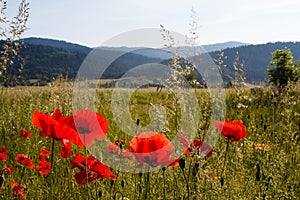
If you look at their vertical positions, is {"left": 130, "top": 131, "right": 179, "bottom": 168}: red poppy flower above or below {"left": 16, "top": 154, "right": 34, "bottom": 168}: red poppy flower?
above

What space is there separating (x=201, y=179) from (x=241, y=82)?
50.4 inches

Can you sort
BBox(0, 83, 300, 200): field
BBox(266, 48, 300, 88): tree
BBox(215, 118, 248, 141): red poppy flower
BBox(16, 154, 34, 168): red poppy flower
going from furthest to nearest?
1. BBox(266, 48, 300, 88): tree
2. BBox(16, 154, 34, 168): red poppy flower
3. BBox(215, 118, 248, 141): red poppy flower
4. BBox(0, 83, 300, 200): field

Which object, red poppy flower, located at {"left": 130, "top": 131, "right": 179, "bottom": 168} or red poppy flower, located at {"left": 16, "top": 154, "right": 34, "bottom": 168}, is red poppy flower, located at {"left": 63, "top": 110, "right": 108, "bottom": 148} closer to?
red poppy flower, located at {"left": 130, "top": 131, "right": 179, "bottom": 168}

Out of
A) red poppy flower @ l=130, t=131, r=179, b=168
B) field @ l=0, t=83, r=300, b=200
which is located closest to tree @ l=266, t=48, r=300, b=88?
field @ l=0, t=83, r=300, b=200

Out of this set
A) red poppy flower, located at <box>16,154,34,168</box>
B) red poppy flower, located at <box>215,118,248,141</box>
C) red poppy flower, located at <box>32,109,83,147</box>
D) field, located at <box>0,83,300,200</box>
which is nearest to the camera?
red poppy flower, located at <box>32,109,83,147</box>

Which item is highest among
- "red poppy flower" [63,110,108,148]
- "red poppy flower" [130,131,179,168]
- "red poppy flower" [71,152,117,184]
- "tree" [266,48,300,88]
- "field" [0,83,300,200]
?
"tree" [266,48,300,88]

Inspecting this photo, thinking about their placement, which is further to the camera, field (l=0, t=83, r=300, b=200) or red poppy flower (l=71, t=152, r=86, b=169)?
field (l=0, t=83, r=300, b=200)

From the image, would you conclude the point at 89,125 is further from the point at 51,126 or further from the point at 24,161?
the point at 24,161

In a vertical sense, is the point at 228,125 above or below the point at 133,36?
below

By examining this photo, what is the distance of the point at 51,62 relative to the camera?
113 metres

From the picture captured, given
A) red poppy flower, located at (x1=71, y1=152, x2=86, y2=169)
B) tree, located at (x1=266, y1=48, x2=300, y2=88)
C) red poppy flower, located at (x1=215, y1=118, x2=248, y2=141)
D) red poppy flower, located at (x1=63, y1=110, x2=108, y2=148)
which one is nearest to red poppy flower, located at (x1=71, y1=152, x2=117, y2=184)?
red poppy flower, located at (x1=71, y1=152, x2=86, y2=169)

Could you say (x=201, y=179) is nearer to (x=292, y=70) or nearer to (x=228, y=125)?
(x=228, y=125)

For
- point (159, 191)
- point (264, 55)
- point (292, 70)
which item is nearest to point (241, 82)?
point (159, 191)

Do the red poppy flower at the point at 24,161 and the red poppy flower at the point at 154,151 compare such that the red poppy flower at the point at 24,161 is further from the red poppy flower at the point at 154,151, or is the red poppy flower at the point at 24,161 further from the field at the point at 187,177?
the red poppy flower at the point at 154,151
